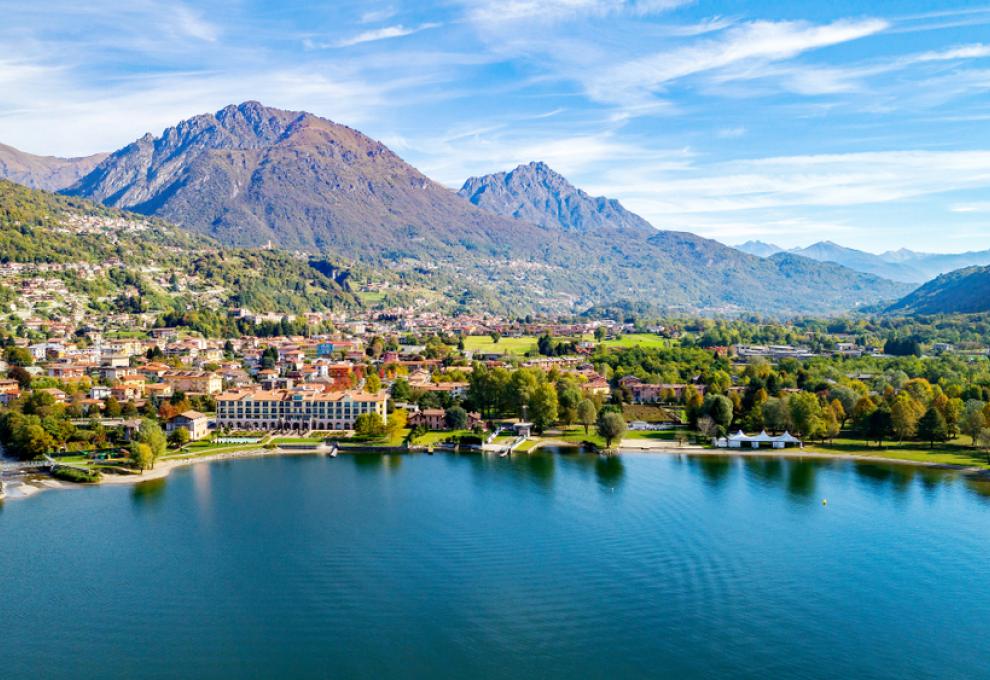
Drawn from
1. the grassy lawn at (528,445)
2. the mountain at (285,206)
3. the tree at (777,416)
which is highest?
the mountain at (285,206)

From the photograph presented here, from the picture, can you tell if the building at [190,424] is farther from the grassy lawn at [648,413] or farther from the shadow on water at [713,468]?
the shadow on water at [713,468]

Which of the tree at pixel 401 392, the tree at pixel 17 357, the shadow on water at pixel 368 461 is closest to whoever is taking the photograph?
the shadow on water at pixel 368 461

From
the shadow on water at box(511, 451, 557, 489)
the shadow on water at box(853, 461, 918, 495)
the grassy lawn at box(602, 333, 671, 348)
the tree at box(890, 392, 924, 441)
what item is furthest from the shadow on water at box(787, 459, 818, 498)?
the grassy lawn at box(602, 333, 671, 348)

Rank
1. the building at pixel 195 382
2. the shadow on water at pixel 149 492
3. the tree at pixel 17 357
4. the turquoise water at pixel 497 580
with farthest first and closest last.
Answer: the tree at pixel 17 357 → the building at pixel 195 382 → the shadow on water at pixel 149 492 → the turquoise water at pixel 497 580

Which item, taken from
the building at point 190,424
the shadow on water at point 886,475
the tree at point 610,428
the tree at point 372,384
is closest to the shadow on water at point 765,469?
the shadow on water at point 886,475

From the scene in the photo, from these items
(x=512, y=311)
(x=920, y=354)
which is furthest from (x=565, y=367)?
(x=512, y=311)

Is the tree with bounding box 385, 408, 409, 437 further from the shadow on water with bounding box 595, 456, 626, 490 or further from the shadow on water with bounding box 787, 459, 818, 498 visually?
the shadow on water with bounding box 787, 459, 818, 498

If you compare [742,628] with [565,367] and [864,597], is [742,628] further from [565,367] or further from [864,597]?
[565,367]
